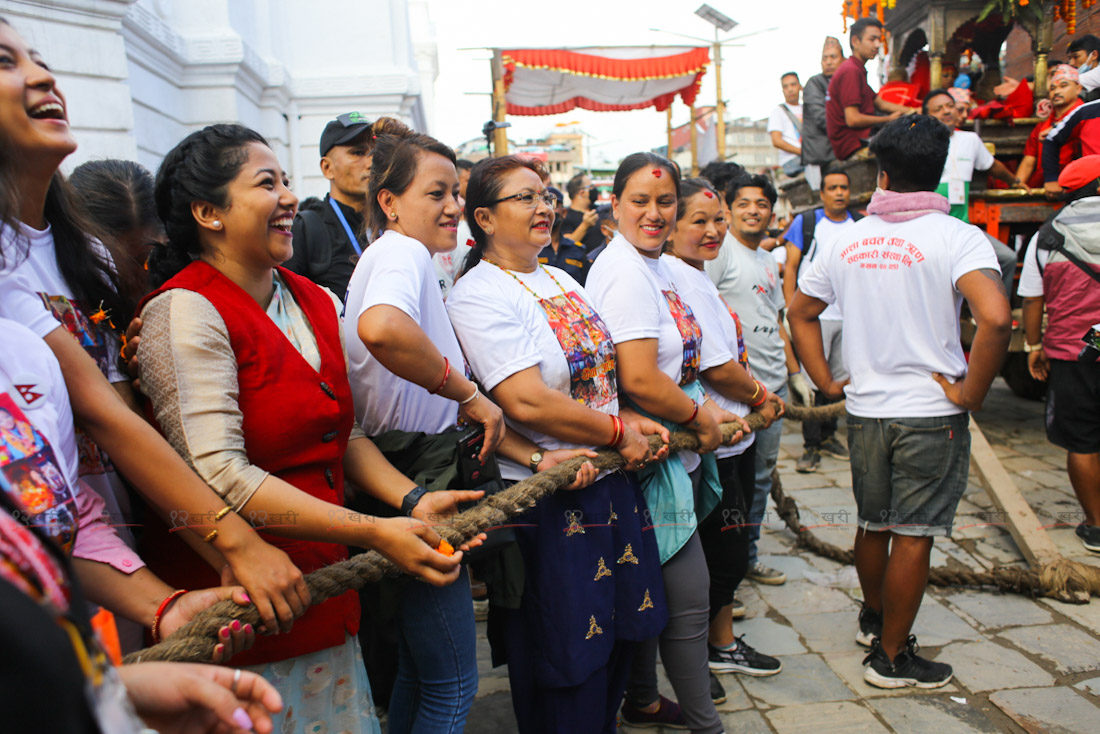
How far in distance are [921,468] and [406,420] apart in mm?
1969

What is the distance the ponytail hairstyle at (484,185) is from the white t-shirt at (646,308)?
401 mm

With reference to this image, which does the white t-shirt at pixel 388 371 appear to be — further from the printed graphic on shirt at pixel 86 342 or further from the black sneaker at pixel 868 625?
the black sneaker at pixel 868 625

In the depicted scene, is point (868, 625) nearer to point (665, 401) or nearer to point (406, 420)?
point (665, 401)

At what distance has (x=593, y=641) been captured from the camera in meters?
2.04

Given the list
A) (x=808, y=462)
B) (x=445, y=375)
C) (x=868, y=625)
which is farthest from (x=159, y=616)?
(x=808, y=462)

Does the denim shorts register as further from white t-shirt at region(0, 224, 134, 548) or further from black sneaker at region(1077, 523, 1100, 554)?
white t-shirt at region(0, 224, 134, 548)

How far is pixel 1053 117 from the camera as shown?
5.89 metres

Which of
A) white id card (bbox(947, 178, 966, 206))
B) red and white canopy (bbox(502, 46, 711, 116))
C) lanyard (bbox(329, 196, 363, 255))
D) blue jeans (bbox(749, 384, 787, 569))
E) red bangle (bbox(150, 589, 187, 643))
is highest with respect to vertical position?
red and white canopy (bbox(502, 46, 711, 116))

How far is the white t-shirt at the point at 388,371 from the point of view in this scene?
1860 millimetres

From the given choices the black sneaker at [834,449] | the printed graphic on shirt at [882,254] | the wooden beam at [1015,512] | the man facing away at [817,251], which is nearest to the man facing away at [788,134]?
the man facing away at [817,251]

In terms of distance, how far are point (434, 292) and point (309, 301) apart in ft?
1.12

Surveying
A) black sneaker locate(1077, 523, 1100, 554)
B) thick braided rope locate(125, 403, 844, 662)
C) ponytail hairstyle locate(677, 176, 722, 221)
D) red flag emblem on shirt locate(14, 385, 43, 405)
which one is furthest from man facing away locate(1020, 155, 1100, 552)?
red flag emblem on shirt locate(14, 385, 43, 405)

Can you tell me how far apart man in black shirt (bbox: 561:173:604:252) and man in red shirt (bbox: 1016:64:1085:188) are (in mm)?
3562

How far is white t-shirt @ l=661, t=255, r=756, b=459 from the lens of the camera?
2699 millimetres
